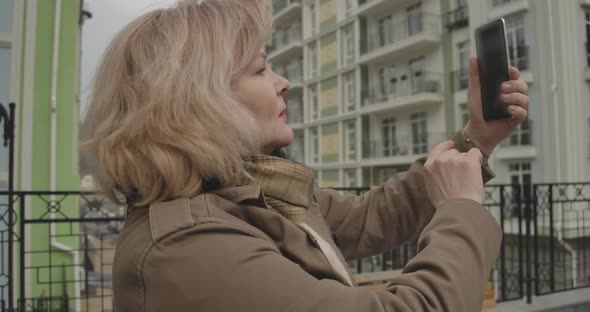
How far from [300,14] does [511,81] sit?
87.8 ft

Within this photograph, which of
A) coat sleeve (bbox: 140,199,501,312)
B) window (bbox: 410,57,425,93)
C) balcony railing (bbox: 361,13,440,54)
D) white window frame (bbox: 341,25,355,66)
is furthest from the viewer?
white window frame (bbox: 341,25,355,66)

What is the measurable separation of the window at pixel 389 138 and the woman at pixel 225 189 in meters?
19.5

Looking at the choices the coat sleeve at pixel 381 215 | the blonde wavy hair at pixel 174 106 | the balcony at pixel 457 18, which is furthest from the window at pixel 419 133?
the blonde wavy hair at pixel 174 106

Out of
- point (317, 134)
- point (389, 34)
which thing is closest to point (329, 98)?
point (317, 134)

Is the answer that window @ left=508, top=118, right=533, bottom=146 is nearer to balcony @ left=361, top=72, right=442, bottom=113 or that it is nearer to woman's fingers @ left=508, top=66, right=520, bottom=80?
balcony @ left=361, top=72, right=442, bottom=113

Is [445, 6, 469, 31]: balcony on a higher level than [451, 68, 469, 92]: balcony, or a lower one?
higher

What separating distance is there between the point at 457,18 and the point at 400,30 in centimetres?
288

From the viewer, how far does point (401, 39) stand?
1938cm

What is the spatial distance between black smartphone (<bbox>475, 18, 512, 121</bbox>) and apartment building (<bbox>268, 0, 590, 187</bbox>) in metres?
6.02

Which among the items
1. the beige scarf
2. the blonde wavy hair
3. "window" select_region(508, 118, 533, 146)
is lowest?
the beige scarf

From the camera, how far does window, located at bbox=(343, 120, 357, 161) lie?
73.8 feet

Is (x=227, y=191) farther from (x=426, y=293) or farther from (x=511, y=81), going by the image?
(x=511, y=81)

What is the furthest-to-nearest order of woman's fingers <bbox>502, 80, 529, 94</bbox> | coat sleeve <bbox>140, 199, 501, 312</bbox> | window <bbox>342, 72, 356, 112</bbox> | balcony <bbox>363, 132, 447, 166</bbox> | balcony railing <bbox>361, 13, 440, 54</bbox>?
window <bbox>342, 72, 356, 112</bbox> < balcony <bbox>363, 132, 447, 166</bbox> < balcony railing <bbox>361, 13, 440, 54</bbox> < woman's fingers <bbox>502, 80, 529, 94</bbox> < coat sleeve <bbox>140, 199, 501, 312</bbox>

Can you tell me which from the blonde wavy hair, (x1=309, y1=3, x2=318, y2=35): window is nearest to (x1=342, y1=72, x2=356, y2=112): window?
(x1=309, y1=3, x2=318, y2=35): window
